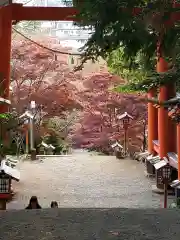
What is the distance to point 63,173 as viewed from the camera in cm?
→ 827

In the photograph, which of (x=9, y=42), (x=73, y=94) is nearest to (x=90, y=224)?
(x=9, y=42)

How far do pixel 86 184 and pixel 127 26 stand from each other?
18.2 ft

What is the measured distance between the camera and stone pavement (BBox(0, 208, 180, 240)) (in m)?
2.13

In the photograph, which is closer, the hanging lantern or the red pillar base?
the hanging lantern

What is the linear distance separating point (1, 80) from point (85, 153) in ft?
16.0

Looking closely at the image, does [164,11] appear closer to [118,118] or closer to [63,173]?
[63,173]

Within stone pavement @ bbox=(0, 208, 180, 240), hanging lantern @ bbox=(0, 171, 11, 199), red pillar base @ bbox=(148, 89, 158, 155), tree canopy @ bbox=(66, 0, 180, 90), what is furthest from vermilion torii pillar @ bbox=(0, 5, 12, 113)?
tree canopy @ bbox=(66, 0, 180, 90)

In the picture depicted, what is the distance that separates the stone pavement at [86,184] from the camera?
6004 mm

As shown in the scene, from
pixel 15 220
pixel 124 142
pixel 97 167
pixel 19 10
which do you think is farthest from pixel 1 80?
pixel 15 220

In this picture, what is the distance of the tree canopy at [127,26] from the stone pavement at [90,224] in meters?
0.87

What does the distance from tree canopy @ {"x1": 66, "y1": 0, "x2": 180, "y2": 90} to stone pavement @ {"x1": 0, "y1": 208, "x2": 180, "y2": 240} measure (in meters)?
0.87

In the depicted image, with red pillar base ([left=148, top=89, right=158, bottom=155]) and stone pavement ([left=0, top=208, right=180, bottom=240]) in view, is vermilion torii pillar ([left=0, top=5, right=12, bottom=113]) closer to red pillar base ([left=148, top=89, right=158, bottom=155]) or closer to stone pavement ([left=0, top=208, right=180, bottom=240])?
red pillar base ([left=148, top=89, right=158, bottom=155])

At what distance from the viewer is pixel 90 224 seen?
2.34 meters

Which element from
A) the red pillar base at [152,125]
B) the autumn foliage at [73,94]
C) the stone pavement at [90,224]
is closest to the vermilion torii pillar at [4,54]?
the autumn foliage at [73,94]
